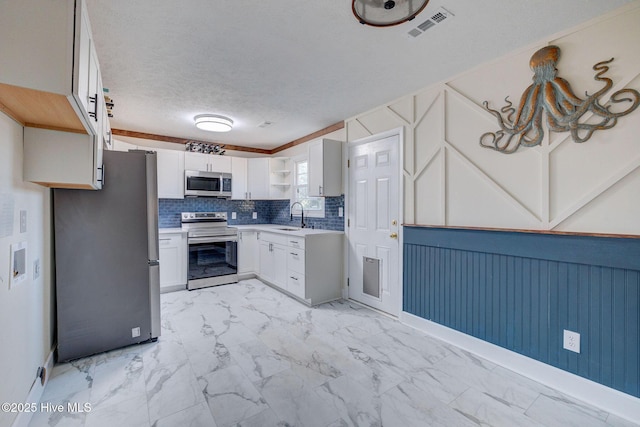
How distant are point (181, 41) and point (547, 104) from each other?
8.89 feet

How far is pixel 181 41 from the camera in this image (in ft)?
6.85

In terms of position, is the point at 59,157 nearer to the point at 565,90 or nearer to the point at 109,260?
the point at 109,260

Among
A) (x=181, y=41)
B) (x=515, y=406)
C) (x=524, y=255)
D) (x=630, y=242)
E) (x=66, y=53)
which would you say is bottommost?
(x=515, y=406)

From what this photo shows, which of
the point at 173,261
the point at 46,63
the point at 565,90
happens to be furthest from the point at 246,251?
the point at 565,90

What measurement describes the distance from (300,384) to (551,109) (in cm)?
267

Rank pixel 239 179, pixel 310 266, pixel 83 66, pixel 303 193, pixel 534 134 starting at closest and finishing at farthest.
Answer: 1. pixel 83 66
2. pixel 534 134
3. pixel 310 266
4. pixel 303 193
5. pixel 239 179

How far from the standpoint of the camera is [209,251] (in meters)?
4.44

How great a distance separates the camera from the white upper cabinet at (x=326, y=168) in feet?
12.4

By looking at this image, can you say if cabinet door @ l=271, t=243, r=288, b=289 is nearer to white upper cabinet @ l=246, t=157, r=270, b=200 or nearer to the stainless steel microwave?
white upper cabinet @ l=246, t=157, r=270, b=200

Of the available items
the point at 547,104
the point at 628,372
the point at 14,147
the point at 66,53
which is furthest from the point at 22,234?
the point at 628,372

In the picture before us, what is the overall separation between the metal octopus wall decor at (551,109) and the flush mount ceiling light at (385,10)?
1155 millimetres

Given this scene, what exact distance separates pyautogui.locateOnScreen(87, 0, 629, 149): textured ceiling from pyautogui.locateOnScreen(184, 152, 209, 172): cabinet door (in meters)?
1.26

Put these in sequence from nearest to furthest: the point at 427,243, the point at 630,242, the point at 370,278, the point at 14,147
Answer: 1. the point at 14,147
2. the point at 630,242
3. the point at 427,243
4. the point at 370,278

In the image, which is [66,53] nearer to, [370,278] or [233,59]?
[233,59]
